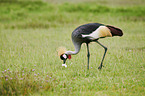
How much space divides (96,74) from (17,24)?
10.1m

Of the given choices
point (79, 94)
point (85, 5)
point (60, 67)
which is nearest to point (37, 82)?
point (79, 94)

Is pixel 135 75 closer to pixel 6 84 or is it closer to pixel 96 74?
pixel 96 74

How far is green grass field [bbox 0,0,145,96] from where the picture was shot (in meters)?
5.47

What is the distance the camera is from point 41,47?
984 cm

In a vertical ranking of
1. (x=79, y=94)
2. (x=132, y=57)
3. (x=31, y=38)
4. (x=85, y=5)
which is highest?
(x=85, y=5)

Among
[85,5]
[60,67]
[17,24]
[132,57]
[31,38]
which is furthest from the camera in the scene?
[85,5]

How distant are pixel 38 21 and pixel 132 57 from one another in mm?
8904

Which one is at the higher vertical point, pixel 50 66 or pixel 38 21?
pixel 38 21

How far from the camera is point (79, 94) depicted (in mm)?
5223

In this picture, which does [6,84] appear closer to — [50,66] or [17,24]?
[50,66]

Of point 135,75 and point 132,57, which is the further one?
point 132,57

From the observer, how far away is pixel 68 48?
32.1ft

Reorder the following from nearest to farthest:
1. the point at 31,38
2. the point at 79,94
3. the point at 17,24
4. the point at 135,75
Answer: the point at 79,94, the point at 135,75, the point at 31,38, the point at 17,24

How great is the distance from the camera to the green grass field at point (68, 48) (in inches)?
215
